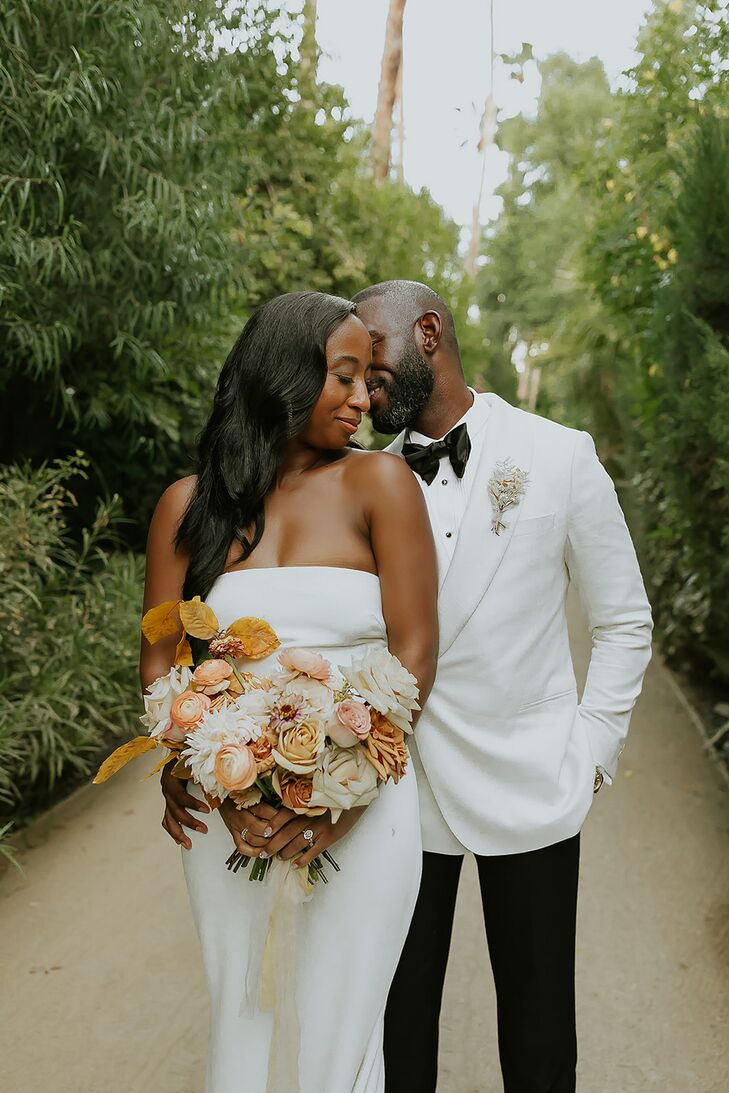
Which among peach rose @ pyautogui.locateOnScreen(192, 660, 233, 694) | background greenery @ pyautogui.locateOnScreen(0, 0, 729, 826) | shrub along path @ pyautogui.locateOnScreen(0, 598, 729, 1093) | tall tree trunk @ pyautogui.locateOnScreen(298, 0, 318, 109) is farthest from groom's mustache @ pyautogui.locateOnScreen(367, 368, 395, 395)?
tall tree trunk @ pyautogui.locateOnScreen(298, 0, 318, 109)

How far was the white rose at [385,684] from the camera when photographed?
1866 mm

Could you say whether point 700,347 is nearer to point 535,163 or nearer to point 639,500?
point 639,500

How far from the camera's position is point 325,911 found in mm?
2062

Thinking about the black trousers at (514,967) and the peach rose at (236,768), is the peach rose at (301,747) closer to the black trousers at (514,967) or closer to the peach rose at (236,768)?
the peach rose at (236,768)

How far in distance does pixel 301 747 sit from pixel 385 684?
0.61 feet

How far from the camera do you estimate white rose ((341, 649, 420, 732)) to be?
187cm

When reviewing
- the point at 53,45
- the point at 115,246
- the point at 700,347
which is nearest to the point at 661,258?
the point at 700,347

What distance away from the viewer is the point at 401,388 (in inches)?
93.1

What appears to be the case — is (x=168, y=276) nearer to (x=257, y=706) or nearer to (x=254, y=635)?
(x=254, y=635)

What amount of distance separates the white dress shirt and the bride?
21 centimetres

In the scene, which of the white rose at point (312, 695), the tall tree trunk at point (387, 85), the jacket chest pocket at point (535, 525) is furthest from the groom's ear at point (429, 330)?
the tall tree trunk at point (387, 85)

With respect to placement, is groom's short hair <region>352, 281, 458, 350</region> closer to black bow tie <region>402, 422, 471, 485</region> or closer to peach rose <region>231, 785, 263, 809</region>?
black bow tie <region>402, 422, 471, 485</region>

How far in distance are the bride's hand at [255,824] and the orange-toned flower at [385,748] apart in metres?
0.19

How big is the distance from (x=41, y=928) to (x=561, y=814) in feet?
9.21
